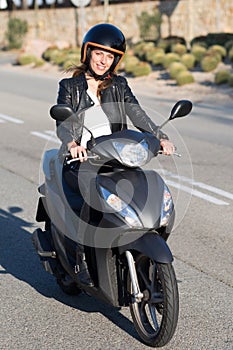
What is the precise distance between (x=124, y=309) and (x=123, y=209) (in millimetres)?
1093

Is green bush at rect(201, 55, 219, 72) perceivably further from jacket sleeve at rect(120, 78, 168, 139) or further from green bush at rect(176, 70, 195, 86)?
jacket sleeve at rect(120, 78, 168, 139)

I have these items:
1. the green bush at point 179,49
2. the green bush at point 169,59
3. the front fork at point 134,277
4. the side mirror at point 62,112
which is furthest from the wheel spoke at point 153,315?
the green bush at point 179,49

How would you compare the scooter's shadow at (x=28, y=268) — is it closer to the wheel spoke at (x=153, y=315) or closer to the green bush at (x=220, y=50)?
the wheel spoke at (x=153, y=315)

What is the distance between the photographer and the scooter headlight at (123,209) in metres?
4.20

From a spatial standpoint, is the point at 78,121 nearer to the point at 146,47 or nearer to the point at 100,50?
the point at 100,50

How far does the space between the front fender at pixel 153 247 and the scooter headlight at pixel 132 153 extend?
0.40m

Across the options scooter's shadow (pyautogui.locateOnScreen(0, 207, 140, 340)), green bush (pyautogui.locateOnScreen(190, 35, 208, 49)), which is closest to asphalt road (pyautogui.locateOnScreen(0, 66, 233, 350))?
scooter's shadow (pyautogui.locateOnScreen(0, 207, 140, 340))

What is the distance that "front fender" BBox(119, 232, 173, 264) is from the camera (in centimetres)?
416

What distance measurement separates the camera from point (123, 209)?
4223 millimetres

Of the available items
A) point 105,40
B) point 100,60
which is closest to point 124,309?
point 100,60

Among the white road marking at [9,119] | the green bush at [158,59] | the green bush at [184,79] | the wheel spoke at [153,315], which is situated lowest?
the green bush at [158,59]

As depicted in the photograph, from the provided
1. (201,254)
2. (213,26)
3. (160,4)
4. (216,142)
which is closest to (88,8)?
(160,4)

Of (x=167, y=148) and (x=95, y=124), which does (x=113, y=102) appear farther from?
(x=167, y=148)

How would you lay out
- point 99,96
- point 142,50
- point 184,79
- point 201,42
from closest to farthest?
point 99,96
point 184,79
point 201,42
point 142,50
